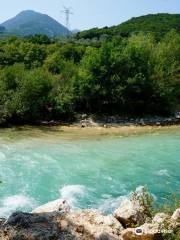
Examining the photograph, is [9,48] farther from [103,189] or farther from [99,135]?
[103,189]

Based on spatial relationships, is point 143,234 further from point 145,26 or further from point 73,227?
point 145,26

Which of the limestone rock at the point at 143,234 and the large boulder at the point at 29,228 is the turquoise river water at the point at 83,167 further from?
the large boulder at the point at 29,228

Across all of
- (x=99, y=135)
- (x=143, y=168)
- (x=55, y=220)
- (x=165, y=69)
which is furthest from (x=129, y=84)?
(x=55, y=220)

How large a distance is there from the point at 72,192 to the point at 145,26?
85631mm

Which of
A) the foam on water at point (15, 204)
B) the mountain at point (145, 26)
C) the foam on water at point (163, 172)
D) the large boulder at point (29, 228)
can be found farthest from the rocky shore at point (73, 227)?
the mountain at point (145, 26)

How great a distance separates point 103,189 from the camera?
19172 mm

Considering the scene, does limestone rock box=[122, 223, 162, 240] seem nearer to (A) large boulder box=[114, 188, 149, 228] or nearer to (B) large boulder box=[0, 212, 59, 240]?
(A) large boulder box=[114, 188, 149, 228]

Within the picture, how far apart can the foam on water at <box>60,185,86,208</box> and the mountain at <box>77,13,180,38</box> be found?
74.5m

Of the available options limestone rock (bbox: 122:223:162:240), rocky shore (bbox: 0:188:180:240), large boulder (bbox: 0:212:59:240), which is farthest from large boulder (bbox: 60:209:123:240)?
limestone rock (bbox: 122:223:162:240)

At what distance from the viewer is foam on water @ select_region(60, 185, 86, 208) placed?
17594mm

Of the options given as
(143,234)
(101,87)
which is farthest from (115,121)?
(143,234)

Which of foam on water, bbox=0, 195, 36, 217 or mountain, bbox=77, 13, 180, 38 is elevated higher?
mountain, bbox=77, 13, 180, 38

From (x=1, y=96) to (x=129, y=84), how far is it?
11.6 metres

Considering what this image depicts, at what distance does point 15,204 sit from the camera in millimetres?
16969
